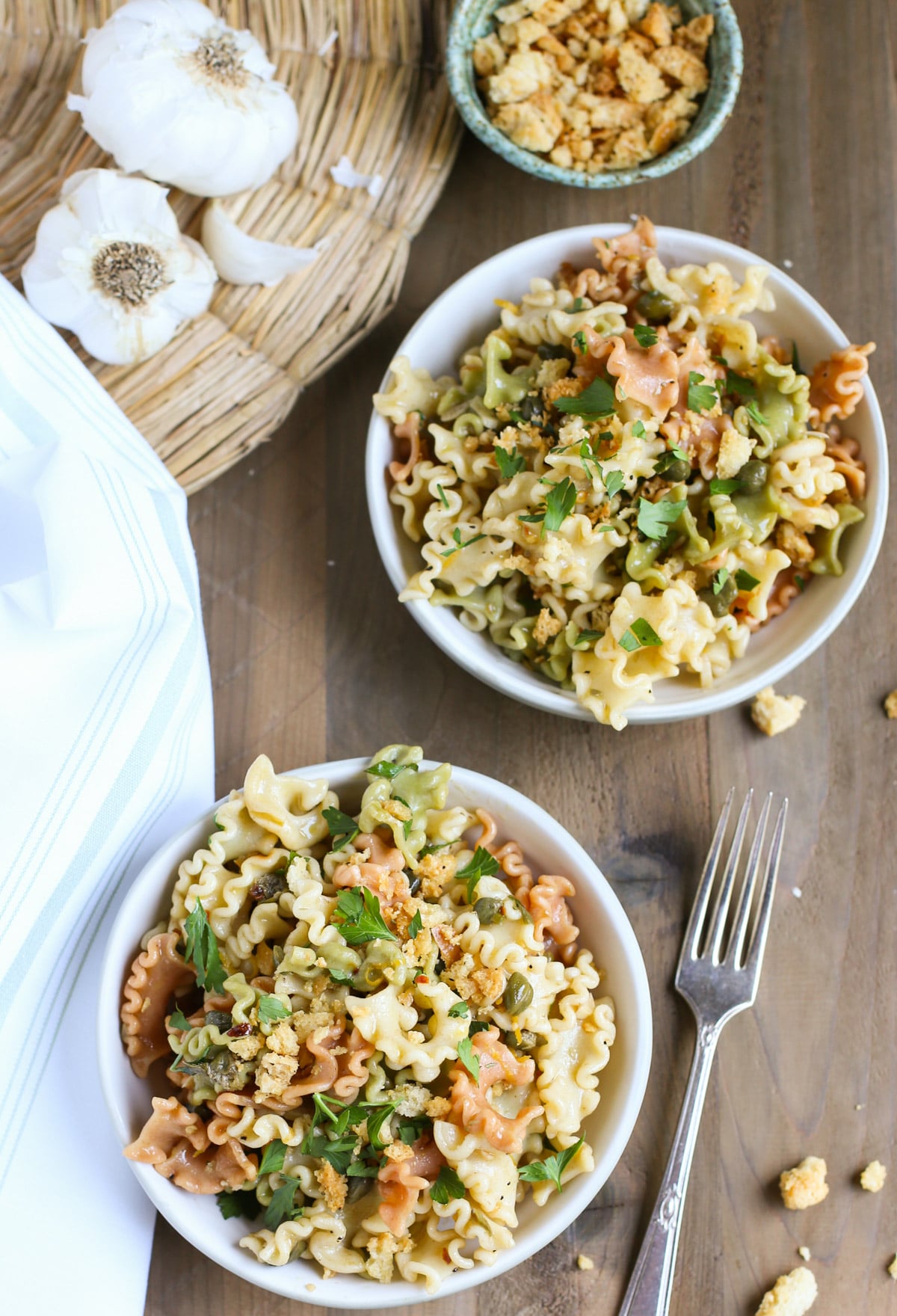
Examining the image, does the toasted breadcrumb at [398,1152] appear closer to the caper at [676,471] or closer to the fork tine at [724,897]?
the fork tine at [724,897]

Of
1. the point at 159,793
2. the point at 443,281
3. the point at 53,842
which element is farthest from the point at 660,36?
the point at 53,842

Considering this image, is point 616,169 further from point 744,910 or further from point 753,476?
point 744,910

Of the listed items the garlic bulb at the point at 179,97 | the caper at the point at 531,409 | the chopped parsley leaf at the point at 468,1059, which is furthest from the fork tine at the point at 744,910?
the garlic bulb at the point at 179,97

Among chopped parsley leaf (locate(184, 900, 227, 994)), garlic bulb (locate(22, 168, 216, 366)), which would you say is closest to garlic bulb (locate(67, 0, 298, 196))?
garlic bulb (locate(22, 168, 216, 366))

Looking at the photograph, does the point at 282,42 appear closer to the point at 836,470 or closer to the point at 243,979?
the point at 836,470

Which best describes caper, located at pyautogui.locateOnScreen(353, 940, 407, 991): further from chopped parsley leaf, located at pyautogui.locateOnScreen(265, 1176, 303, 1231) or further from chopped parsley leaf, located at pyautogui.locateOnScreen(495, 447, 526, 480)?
chopped parsley leaf, located at pyautogui.locateOnScreen(495, 447, 526, 480)

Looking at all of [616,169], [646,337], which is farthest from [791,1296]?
[616,169]
